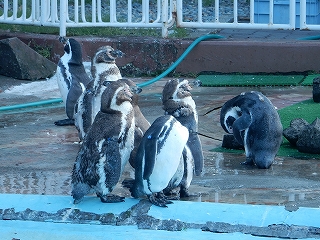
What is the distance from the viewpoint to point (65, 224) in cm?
415

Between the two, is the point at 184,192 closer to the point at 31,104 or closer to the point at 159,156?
the point at 159,156

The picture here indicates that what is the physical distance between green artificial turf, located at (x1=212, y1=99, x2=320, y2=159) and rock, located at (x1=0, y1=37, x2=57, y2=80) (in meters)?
3.46

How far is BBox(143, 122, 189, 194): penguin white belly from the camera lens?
408 cm

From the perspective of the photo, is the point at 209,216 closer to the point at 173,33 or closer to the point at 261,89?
the point at 261,89

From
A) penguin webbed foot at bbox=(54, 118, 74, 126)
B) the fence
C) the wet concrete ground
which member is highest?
the fence

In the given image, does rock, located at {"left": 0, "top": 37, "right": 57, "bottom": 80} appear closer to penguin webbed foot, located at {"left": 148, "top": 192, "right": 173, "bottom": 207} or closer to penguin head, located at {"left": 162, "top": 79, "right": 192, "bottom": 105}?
penguin head, located at {"left": 162, "top": 79, "right": 192, "bottom": 105}

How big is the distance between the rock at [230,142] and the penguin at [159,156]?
1726mm

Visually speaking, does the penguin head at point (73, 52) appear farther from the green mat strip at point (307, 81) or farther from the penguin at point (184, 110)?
the green mat strip at point (307, 81)

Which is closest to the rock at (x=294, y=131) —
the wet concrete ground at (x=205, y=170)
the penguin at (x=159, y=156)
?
the wet concrete ground at (x=205, y=170)

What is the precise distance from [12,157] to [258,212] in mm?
2361

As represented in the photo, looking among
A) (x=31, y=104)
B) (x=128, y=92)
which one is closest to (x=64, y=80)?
(x=31, y=104)

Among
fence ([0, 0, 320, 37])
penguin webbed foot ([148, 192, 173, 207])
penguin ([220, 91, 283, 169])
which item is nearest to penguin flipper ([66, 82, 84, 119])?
penguin ([220, 91, 283, 169])

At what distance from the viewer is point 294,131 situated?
5.88 m

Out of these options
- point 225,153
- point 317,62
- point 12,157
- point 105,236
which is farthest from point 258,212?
point 317,62
